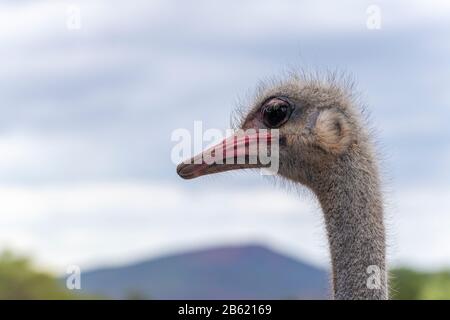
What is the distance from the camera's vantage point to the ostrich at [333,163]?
19.4ft

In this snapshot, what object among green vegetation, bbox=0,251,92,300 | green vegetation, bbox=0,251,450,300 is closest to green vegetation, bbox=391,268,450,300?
green vegetation, bbox=0,251,450,300

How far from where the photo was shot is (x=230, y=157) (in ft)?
20.6

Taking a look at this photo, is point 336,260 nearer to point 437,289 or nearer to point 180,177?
point 180,177

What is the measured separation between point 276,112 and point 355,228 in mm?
910

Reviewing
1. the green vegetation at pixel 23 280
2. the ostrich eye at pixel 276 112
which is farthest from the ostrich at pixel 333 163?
the green vegetation at pixel 23 280

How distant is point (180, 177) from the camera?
20.3 feet

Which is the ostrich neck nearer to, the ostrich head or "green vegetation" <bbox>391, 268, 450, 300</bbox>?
the ostrich head

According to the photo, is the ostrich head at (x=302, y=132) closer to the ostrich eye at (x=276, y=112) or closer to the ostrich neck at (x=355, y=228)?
the ostrich eye at (x=276, y=112)

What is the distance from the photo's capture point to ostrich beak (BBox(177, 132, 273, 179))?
20.1 feet

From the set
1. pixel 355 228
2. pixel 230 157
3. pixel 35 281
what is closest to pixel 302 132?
pixel 230 157

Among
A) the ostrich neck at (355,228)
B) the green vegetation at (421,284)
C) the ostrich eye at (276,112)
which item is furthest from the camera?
the green vegetation at (421,284)

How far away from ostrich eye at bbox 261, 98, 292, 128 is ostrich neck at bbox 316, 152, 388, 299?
460 millimetres
